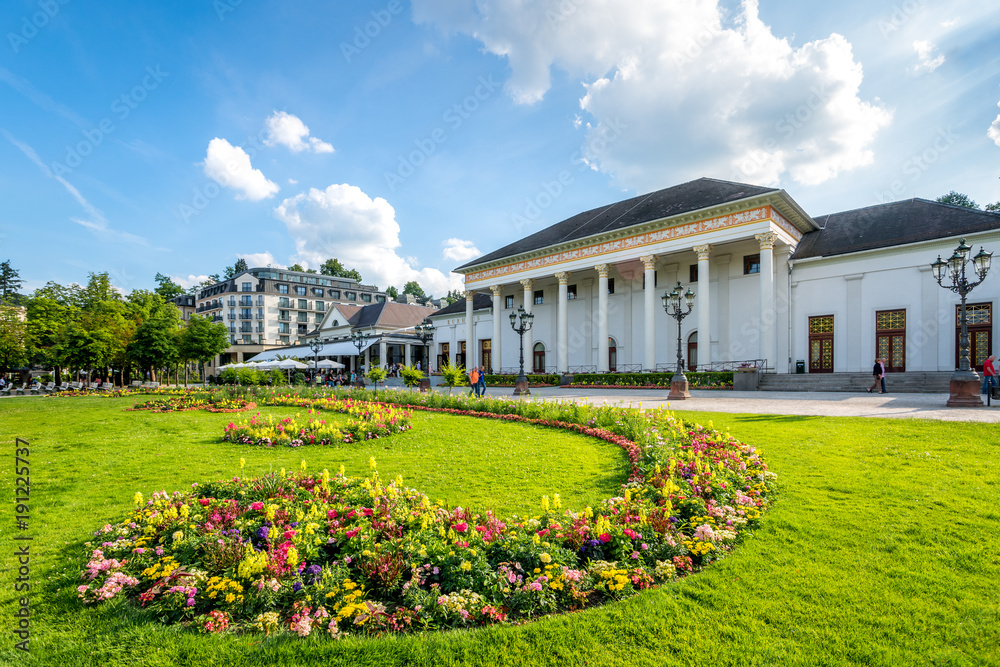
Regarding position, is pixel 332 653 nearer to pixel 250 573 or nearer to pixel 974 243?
pixel 250 573

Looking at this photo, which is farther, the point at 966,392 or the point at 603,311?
the point at 603,311

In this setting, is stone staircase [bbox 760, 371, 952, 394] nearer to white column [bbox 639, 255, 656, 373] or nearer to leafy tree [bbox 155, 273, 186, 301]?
white column [bbox 639, 255, 656, 373]

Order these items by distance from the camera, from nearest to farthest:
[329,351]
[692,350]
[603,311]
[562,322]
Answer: [692,350]
[603,311]
[562,322]
[329,351]

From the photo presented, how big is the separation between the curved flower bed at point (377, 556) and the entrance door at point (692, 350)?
90.4 feet

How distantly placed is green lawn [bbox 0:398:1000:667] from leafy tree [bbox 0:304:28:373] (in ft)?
129

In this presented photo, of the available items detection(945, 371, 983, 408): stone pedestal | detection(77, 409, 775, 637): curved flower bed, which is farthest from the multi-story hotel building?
detection(77, 409, 775, 637): curved flower bed

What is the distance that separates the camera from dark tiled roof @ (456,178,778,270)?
2641 cm

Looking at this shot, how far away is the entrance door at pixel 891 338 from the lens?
23791 mm

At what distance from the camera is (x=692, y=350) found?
1196 inches

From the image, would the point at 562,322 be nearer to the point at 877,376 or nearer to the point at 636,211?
the point at 636,211

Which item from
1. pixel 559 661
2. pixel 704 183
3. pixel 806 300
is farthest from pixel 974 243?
pixel 559 661

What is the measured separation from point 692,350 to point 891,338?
10105 mm

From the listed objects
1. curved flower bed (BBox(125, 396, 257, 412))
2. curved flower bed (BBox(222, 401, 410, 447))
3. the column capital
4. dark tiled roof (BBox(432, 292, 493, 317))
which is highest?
the column capital

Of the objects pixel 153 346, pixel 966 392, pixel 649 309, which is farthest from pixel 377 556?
pixel 153 346
